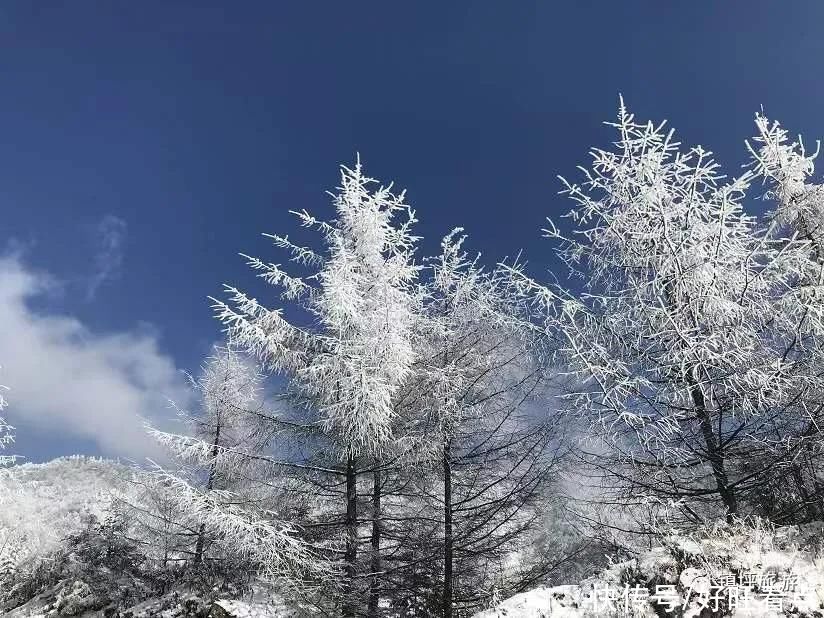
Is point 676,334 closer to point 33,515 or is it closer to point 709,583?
point 709,583

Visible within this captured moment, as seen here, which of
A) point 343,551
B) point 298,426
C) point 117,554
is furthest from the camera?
point 117,554

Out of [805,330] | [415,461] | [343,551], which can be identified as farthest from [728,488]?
[343,551]

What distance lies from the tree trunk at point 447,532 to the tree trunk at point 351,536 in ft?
5.64

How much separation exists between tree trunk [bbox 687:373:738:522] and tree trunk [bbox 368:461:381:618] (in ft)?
18.0

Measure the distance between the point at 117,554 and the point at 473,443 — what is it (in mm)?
15153

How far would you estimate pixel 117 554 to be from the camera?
1800cm

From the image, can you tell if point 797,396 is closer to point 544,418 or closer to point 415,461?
point 544,418

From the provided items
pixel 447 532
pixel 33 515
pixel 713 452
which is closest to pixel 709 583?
pixel 713 452

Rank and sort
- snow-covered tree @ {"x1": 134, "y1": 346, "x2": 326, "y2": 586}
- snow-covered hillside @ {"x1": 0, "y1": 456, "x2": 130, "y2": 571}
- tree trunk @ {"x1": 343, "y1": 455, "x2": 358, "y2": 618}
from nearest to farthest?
snow-covered tree @ {"x1": 134, "y1": 346, "x2": 326, "y2": 586} → tree trunk @ {"x1": 343, "y1": 455, "x2": 358, "y2": 618} → snow-covered hillside @ {"x1": 0, "y1": 456, "x2": 130, "y2": 571}

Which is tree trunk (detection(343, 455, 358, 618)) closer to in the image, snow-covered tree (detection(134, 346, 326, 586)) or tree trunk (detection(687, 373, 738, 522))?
snow-covered tree (detection(134, 346, 326, 586))

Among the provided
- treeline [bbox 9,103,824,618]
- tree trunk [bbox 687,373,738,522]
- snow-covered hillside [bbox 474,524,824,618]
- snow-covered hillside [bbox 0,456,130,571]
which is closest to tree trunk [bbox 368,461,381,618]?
treeline [bbox 9,103,824,618]

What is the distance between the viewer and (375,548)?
948 centimetres

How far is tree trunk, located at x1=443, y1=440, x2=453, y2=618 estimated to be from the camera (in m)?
9.17

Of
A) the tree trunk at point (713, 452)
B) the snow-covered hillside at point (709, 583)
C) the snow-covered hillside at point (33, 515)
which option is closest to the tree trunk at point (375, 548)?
the snow-covered hillside at point (709, 583)
